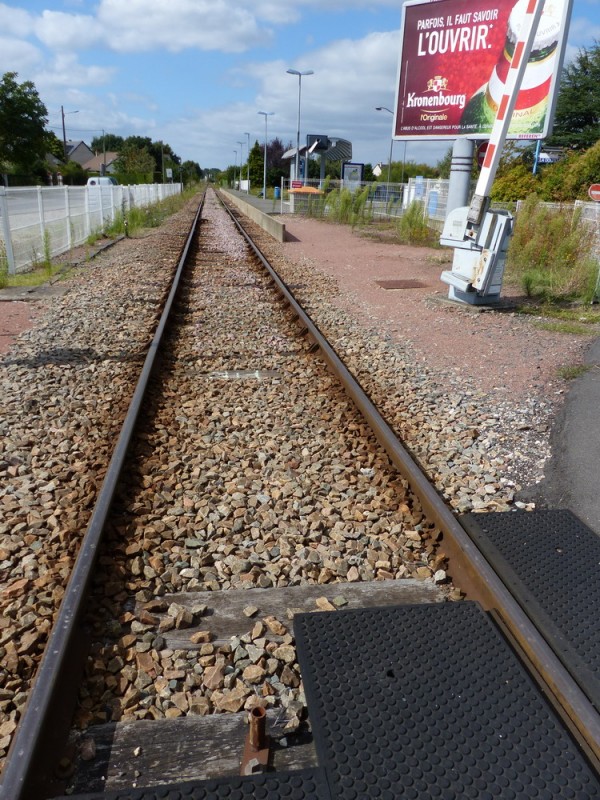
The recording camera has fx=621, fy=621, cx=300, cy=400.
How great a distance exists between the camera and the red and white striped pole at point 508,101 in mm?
7969

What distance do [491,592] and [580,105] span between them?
46792mm

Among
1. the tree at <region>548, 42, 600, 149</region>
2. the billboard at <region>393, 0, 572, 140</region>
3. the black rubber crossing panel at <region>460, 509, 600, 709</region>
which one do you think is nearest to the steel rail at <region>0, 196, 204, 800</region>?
the black rubber crossing panel at <region>460, 509, 600, 709</region>

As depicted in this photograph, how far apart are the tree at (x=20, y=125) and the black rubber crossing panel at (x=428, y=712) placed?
62205mm

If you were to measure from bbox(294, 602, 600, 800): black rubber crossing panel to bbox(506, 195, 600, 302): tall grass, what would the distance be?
8878 mm

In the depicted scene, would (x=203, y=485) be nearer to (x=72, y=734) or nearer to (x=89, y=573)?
(x=89, y=573)

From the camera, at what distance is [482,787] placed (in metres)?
2.03

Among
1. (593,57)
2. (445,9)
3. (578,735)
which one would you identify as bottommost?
(578,735)

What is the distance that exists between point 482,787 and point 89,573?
1900 millimetres

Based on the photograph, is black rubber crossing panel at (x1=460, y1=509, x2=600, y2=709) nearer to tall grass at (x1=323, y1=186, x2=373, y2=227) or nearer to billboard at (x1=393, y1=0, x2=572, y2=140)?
billboard at (x1=393, y1=0, x2=572, y2=140)

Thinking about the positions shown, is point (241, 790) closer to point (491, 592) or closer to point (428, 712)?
point (428, 712)

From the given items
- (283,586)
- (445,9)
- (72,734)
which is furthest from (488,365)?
(445,9)

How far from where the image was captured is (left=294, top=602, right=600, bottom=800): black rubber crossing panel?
80.5 inches

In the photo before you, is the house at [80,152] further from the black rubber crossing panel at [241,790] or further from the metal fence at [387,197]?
the black rubber crossing panel at [241,790]

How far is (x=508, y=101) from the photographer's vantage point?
8336 mm
